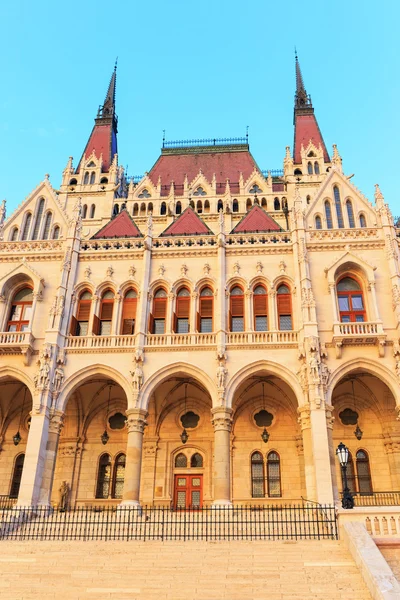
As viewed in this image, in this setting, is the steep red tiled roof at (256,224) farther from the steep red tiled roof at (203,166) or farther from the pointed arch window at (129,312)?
the steep red tiled roof at (203,166)

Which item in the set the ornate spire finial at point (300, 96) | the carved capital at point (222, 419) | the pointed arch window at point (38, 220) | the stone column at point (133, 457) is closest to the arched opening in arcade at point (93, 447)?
the stone column at point (133, 457)

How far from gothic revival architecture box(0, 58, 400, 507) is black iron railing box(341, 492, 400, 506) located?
0.45 m

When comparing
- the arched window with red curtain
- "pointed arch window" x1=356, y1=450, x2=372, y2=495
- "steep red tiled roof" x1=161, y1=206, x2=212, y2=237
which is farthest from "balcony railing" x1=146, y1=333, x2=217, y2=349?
"pointed arch window" x1=356, y1=450, x2=372, y2=495

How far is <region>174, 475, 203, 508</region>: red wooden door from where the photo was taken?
2284 centimetres

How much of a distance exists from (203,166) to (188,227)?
14.4 meters

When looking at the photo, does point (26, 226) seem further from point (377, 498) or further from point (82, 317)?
point (377, 498)

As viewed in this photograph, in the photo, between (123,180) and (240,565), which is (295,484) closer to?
(240,565)

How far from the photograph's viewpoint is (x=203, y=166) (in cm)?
3988

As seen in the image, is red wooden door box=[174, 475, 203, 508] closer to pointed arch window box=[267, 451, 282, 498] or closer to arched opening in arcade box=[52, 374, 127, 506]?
arched opening in arcade box=[52, 374, 127, 506]

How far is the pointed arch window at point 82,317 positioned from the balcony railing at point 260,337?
691 cm

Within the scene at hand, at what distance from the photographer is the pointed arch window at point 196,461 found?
2355 cm

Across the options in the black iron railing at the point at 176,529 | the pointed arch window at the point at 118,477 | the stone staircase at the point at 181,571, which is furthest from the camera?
the pointed arch window at the point at 118,477

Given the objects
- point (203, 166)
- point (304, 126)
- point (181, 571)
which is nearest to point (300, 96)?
point (304, 126)

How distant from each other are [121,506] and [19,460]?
7702 mm
